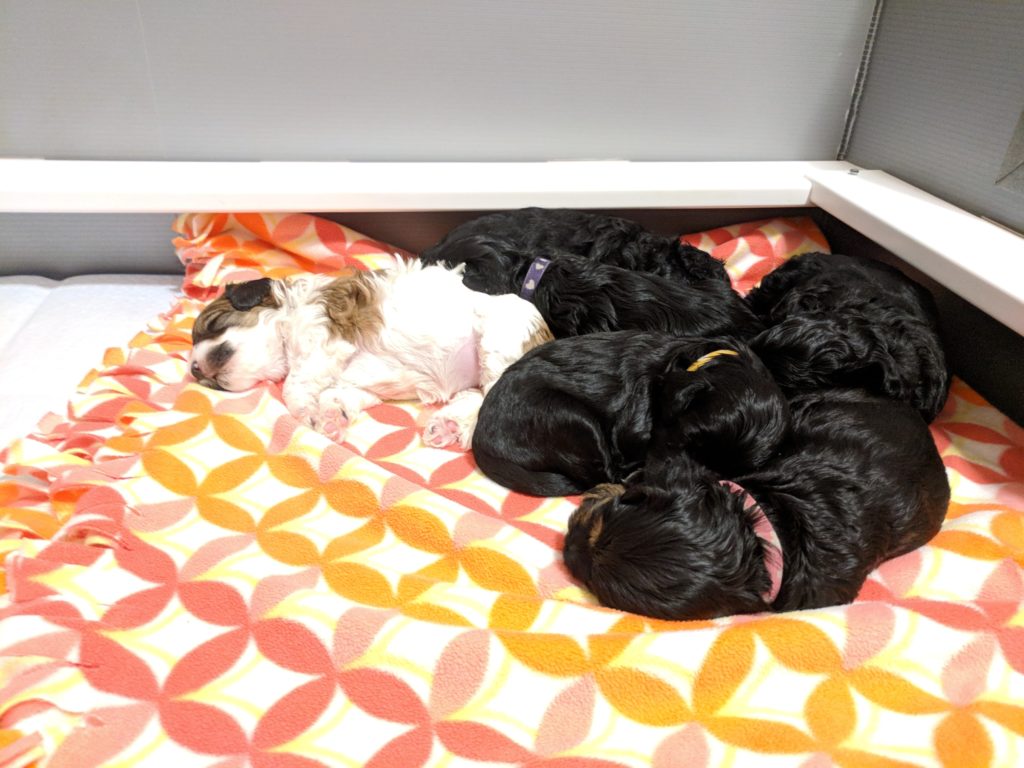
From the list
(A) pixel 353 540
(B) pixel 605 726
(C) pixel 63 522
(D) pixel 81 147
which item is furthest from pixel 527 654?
(D) pixel 81 147

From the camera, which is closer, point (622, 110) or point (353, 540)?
point (353, 540)

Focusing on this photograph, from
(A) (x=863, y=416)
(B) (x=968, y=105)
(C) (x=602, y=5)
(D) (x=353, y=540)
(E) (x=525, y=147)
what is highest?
(C) (x=602, y=5)

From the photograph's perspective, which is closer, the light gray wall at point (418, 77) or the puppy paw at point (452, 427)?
the puppy paw at point (452, 427)

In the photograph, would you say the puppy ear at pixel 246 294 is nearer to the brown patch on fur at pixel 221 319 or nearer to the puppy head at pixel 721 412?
the brown patch on fur at pixel 221 319

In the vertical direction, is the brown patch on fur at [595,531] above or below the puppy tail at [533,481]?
above

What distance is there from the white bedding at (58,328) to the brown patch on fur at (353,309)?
0.87 meters

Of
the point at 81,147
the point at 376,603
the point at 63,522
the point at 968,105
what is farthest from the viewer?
the point at 81,147

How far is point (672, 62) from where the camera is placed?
3.04m

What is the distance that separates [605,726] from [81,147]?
3010 mm

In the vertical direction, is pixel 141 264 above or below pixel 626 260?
below

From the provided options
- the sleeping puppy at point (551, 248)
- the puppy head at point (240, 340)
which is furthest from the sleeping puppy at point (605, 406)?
the puppy head at point (240, 340)

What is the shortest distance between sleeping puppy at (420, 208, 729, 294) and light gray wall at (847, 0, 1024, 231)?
35.3 inches

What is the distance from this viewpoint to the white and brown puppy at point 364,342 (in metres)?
2.36

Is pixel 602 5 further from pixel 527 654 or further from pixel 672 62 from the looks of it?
pixel 527 654
